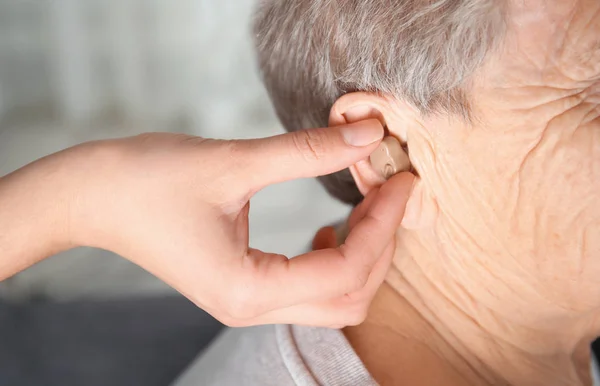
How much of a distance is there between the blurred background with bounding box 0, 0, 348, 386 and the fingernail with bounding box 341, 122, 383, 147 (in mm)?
904

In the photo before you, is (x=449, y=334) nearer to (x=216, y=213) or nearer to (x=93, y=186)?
(x=216, y=213)

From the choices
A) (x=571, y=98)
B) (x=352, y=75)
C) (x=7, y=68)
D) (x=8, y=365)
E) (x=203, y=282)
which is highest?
(x=7, y=68)

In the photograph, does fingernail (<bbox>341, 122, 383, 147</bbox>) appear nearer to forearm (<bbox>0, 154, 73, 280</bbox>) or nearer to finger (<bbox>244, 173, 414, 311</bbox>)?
finger (<bbox>244, 173, 414, 311</bbox>)

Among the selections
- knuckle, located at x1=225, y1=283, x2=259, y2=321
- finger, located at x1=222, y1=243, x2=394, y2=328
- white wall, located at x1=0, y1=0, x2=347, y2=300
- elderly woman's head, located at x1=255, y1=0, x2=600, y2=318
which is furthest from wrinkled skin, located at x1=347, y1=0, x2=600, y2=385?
white wall, located at x1=0, y1=0, x2=347, y2=300

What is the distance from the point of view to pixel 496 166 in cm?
81

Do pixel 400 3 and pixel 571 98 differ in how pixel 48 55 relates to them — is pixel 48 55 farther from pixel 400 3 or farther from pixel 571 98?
pixel 571 98

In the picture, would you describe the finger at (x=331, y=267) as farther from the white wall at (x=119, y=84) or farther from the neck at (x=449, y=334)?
the white wall at (x=119, y=84)

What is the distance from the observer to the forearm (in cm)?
82

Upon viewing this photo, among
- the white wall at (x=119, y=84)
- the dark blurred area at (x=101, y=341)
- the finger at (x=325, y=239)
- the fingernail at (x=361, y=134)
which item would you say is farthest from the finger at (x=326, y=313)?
the white wall at (x=119, y=84)

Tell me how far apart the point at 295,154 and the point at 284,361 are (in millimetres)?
375

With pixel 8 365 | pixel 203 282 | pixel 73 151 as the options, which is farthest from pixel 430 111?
pixel 8 365

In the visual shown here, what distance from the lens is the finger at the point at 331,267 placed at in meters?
0.79

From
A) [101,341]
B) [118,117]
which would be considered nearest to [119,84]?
[118,117]

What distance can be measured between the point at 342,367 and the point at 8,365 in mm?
975
